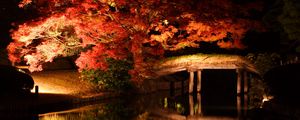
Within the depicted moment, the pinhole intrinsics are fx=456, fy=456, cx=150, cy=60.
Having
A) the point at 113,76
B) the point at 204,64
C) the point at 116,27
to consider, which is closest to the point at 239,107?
the point at 204,64

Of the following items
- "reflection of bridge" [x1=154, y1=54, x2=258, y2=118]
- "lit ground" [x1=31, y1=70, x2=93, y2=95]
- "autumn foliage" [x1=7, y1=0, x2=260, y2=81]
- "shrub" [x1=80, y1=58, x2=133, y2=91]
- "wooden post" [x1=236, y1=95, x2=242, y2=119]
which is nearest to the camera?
"wooden post" [x1=236, y1=95, x2=242, y2=119]

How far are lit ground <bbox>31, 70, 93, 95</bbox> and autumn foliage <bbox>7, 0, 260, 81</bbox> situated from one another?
1.33 meters

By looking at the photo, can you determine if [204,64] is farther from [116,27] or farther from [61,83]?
[61,83]

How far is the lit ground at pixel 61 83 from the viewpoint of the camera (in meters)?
23.3

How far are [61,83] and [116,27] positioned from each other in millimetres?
5016

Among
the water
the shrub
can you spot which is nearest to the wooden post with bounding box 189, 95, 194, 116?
the water

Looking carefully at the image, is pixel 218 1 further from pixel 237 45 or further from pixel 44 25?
pixel 44 25

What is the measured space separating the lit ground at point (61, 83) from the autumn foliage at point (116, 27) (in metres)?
1.33

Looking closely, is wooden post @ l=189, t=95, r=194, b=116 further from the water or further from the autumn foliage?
the autumn foliage

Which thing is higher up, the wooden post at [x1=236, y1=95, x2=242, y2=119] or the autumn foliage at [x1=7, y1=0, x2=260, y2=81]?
the autumn foliage at [x1=7, y1=0, x2=260, y2=81]

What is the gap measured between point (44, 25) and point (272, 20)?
12710mm

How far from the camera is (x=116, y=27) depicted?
22141mm

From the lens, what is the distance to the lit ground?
2329 cm

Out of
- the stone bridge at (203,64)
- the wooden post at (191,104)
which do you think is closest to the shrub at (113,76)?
the stone bridge at (203,64)
